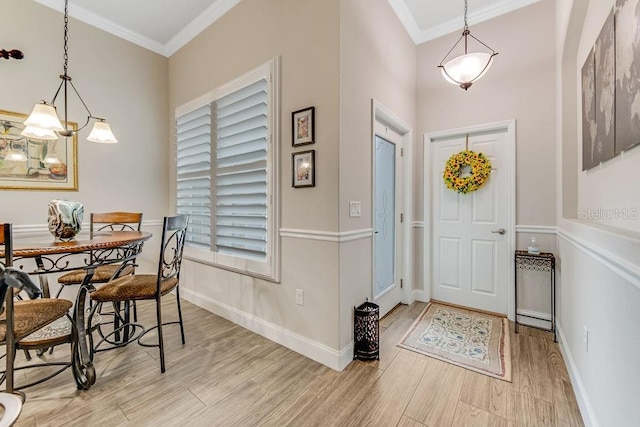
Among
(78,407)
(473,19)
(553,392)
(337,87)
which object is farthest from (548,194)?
(78,407)

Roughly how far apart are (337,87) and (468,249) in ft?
7.73

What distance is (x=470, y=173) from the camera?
3045mm

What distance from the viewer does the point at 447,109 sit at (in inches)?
126

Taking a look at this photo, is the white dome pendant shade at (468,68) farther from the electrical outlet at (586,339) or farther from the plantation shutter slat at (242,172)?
the electrical outlet at (586,339)

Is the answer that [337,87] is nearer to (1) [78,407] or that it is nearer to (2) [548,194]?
(2) [548,194]

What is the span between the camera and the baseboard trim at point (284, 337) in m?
2.05

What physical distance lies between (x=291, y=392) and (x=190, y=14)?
12.7ft

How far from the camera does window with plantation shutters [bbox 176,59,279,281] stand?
2.47 meters

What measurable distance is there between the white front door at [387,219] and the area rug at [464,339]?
1.36ft

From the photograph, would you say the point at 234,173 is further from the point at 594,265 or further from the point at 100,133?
the point at 594,265

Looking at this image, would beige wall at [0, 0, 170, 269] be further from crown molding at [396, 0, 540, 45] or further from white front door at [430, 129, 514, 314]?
white front door at [430, 129, 514, 314]

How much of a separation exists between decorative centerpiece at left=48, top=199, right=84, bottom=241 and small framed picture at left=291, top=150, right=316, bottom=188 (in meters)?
1.49

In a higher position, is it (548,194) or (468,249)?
(548,194)

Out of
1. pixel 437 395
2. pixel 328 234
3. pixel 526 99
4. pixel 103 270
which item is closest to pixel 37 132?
pixel 103 270
